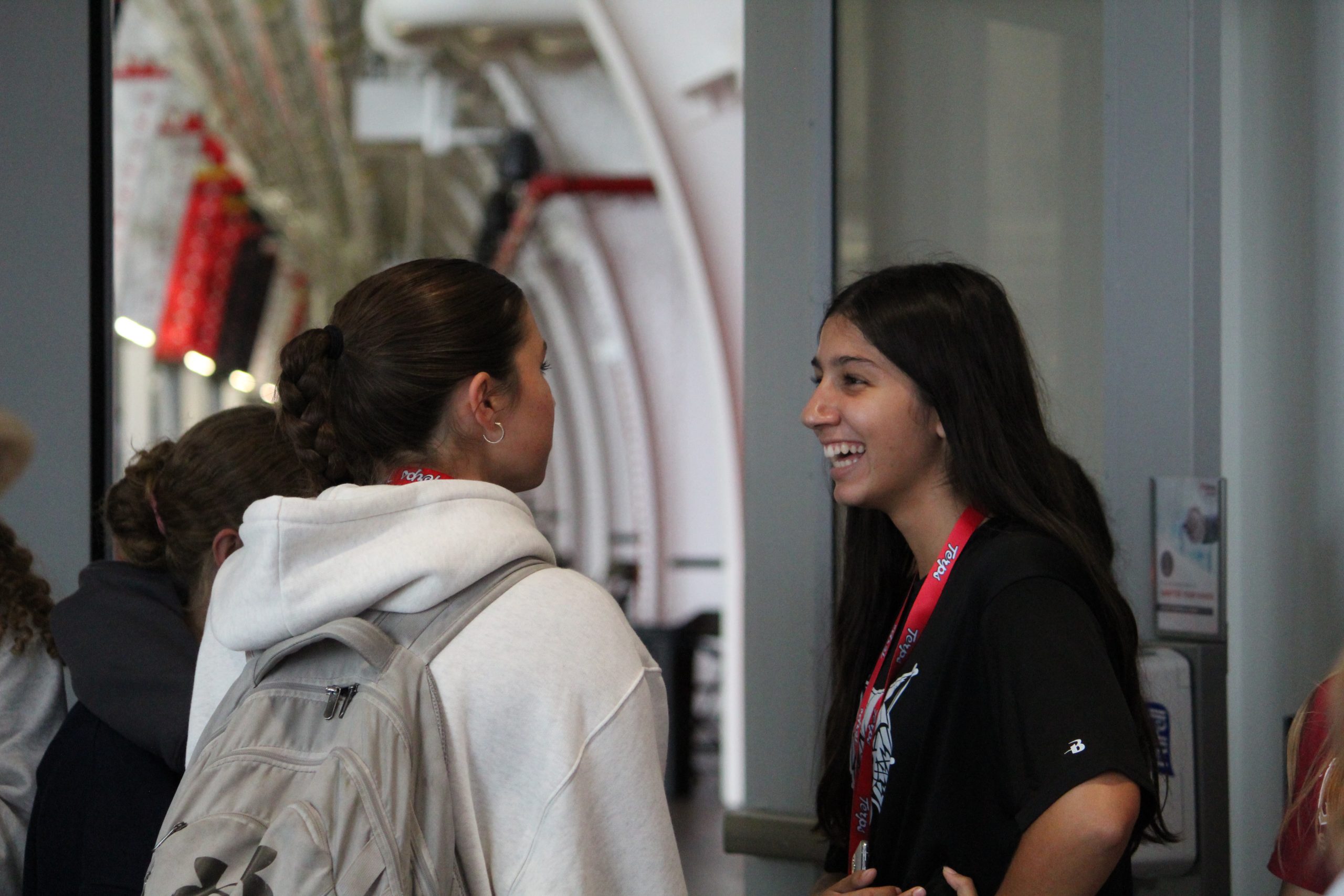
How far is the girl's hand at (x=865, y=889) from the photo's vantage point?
160cm

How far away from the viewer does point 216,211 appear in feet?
48.1

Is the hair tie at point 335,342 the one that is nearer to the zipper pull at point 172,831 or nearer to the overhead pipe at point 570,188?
the zipper pull at point 172,831

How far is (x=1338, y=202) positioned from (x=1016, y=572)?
5.09ft

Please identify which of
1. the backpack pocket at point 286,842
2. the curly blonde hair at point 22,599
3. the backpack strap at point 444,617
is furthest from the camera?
the curly blonde hair at point 22,599

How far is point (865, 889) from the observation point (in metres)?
1.67

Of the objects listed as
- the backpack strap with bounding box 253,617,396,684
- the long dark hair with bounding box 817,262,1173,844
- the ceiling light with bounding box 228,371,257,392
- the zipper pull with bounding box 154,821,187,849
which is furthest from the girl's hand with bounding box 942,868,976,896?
the ceiling light with bounding box 228,371,257,392

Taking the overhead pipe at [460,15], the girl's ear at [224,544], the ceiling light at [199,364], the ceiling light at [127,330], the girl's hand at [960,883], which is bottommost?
the girl's hand at [960,883]

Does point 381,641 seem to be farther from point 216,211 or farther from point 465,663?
point 216,211

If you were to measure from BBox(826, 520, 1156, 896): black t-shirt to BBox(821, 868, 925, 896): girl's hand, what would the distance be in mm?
33

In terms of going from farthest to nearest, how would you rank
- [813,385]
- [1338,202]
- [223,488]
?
[813,385]
[1338,202]
[223,488]

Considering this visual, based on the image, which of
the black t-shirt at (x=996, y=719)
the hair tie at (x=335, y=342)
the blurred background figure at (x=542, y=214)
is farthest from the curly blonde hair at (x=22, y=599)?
the blurred background figure at (x=542, y=214)

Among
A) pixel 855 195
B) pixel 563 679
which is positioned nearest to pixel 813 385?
pixel 855 195

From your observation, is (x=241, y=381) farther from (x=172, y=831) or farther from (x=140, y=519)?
(x=172, y=831)

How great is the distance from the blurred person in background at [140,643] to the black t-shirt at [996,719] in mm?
979
